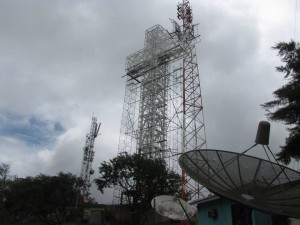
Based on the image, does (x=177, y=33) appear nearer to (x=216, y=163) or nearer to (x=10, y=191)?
(x=10, y=191)

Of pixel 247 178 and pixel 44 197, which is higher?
pixel 44 197

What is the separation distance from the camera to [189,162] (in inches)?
504

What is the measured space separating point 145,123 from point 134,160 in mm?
7684

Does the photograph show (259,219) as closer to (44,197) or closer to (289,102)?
(289,102)

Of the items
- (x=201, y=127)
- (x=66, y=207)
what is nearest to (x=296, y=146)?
(x=201, y=127)

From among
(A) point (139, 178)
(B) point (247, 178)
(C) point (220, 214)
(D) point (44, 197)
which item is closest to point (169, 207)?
(C) point (220, 214)

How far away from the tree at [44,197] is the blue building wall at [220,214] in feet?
103

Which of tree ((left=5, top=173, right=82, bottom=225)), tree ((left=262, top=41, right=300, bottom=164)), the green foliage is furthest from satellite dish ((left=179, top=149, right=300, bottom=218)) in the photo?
tree ((left=5, top=173, right=82, bottom=225))

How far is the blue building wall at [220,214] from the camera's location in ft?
53.6

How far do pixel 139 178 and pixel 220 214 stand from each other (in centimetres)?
2108

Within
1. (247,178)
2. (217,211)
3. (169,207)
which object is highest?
(247,178)

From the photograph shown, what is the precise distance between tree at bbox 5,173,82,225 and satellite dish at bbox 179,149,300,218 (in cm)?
3777

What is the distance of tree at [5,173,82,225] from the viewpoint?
4722 cm

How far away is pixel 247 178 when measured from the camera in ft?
Result: 45.6
